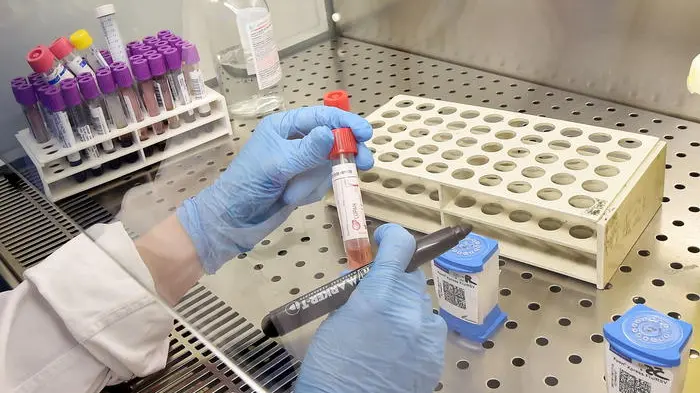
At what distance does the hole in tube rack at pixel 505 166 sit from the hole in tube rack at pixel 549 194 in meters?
0.07

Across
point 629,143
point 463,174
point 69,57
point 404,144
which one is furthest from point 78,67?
point 629,143

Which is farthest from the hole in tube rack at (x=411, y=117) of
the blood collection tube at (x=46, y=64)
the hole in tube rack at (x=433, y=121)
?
the blood collection tube at (x=46, y=64)

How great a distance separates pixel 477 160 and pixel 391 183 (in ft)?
0.44

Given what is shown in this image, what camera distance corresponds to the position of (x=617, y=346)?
70cm

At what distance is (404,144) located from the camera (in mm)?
1119

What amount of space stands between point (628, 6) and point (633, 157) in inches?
15.7

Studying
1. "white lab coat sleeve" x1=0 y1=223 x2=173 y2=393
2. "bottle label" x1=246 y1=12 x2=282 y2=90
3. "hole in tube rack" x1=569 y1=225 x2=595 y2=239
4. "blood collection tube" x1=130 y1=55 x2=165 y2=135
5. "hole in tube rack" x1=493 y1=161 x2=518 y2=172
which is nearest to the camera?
"white lab coat sleeve" x1=0 y1=223 x2=173 y2=393

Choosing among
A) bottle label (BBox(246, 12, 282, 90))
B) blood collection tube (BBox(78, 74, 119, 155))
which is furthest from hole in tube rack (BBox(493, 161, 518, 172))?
blood collection tube (BBox(78, 74, 119, 155))

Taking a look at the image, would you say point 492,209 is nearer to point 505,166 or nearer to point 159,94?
point 505,166

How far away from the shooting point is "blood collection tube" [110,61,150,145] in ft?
3.95

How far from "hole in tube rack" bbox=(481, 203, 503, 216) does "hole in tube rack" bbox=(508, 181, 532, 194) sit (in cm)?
3

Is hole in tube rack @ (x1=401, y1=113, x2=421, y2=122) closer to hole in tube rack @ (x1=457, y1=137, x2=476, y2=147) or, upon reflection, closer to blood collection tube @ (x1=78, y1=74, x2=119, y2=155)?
hole in tube rack @ (x1=457, y1=137, x2=476, y2=147)

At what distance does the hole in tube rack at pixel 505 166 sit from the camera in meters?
1.01

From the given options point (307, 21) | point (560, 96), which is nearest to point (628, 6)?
point (560, 96)
